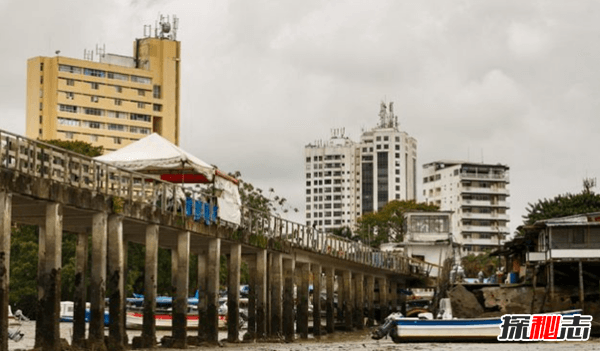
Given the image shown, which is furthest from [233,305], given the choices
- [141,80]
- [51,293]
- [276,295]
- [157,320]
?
[141,80]

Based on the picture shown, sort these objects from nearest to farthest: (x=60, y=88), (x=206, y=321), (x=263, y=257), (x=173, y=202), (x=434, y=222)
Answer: (x=173, y=202), (x=206, y=321), (x=263, y=257), (x=434, y=222), (x=60, y=88)

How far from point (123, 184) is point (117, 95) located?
136980mm

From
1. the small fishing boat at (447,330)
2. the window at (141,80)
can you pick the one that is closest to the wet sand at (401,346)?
the small fishing boat at (447,330)

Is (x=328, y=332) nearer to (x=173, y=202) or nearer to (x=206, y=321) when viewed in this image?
(x=206, y=321)

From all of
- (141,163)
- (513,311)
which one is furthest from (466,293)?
(141,163)

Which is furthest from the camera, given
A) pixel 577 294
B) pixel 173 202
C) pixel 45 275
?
pixel 577 294

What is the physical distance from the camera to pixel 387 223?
615 feet

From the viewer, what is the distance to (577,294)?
65.9 metres

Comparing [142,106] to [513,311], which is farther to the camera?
[142,106]

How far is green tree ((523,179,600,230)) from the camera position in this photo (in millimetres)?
111062

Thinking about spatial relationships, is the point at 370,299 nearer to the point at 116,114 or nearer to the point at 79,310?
→ the point at 79,310

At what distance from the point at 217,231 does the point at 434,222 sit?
214ft

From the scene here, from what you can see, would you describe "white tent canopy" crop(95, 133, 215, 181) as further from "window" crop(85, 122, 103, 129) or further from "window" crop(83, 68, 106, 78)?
"window" crop(85, 122, 103, 129)

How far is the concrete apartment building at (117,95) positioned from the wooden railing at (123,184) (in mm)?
103436
